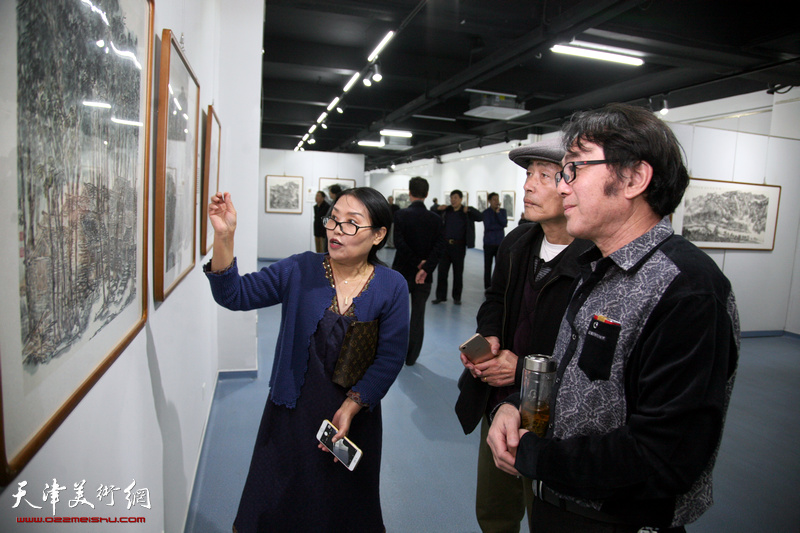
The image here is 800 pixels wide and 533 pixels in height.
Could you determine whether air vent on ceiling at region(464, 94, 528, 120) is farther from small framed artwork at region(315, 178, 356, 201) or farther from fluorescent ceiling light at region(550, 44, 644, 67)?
small framed artwork at region(315, 178, 356, 201)

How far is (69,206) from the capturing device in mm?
844

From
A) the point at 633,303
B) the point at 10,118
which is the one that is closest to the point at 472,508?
the point at 633,303

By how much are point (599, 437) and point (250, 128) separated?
439cm

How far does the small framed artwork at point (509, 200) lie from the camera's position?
17403mm

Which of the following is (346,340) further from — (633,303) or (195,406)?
(195,406)

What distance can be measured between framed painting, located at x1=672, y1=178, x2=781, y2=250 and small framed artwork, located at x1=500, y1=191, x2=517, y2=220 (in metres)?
9.51

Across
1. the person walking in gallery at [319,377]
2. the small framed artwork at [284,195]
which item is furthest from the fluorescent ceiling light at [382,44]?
the small framed artwork at [284,195]

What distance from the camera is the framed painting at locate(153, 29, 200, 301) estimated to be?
1.69 metres

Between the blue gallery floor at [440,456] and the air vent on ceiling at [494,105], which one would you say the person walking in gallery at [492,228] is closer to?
the air vent on ceiling at [494,105]

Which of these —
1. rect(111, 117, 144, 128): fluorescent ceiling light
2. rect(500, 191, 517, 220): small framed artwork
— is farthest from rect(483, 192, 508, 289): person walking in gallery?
rect(111, 117, 144, 128): fluorescent ceiling light

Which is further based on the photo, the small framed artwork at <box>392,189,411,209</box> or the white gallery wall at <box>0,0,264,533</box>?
the small framed artwork at <box>392,189,411,209</box>

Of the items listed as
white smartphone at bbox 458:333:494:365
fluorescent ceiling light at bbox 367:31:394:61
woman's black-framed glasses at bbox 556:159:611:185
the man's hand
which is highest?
fluorescent ceiling light at bbox 367:31:394:61

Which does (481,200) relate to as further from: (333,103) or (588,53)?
(588,53)

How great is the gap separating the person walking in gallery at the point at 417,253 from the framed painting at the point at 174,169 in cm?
332
